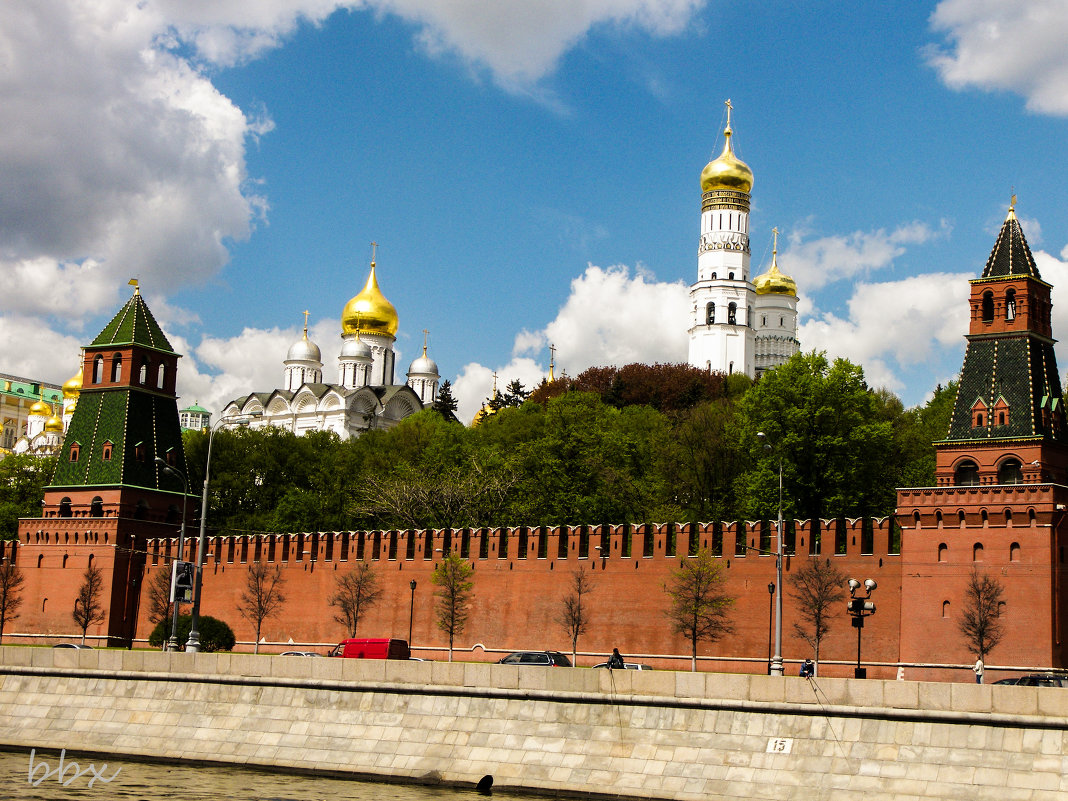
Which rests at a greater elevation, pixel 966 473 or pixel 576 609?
pixel 966 473

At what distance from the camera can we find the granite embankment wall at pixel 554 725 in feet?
83.8

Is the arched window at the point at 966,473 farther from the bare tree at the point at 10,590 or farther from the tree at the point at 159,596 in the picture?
the bare tree at the point at 10,590

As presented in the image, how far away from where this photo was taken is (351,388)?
116m

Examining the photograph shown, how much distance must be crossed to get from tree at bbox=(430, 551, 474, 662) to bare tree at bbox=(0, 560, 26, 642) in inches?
776

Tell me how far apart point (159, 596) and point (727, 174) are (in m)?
66.1

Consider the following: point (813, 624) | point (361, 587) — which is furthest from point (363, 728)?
point (361, 587)

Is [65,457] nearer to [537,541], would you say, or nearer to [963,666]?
[537,541]

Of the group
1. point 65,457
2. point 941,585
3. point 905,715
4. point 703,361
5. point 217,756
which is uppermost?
point 703,361

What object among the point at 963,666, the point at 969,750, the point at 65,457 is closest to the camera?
the point at 969,750

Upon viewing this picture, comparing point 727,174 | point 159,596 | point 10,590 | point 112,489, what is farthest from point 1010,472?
point 727,174

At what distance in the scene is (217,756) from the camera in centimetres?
3281

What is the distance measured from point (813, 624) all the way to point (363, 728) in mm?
16596

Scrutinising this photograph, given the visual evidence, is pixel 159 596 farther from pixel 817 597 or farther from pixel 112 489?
pixel 817 597

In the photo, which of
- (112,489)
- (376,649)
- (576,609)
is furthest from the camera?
(112,489)
